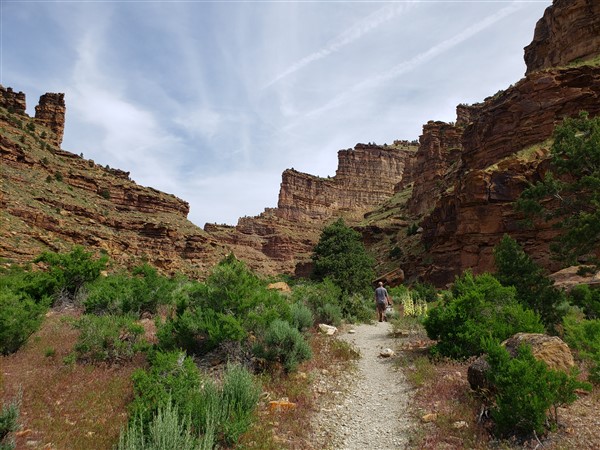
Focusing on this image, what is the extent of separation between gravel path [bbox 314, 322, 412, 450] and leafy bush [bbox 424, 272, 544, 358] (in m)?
1.45

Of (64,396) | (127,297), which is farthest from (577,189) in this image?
(127,297)

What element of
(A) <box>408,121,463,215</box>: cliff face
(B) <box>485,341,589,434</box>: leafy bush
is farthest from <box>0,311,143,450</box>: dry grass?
(A) <box>408,121,463,215</box>: cliff face

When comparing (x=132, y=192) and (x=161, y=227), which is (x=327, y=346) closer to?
(x=161, y=227)

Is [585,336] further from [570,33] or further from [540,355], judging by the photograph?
[570,33]

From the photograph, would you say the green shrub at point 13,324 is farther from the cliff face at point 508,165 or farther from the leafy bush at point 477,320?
the cliff face at point 508,165

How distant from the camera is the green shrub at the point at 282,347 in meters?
7.91

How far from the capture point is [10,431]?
478 cm

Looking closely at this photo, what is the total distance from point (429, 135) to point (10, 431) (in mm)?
68248

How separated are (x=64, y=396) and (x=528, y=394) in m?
7.46

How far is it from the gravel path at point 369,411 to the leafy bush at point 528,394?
155cm

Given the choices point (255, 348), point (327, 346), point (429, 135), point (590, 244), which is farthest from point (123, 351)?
point (429, 135)

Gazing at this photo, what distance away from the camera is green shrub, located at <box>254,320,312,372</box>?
7.91 m

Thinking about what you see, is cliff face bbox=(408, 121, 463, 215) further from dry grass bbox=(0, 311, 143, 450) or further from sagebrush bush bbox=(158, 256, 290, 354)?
dry grass bbox=(0, 311, 143, 450)

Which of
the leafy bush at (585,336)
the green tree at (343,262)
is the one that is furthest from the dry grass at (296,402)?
the green tree at (343,262)
